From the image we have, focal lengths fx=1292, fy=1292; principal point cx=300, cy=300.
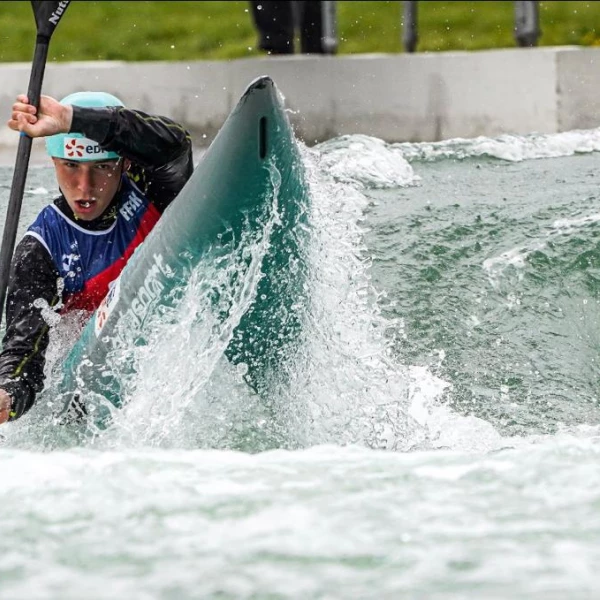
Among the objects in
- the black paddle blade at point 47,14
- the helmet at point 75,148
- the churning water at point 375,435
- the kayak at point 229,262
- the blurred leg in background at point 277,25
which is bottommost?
the churning water at point 375,435

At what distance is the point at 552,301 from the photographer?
5551mm

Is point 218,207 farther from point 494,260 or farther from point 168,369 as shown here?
point 494,260

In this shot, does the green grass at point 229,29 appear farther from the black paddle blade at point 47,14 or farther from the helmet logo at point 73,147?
the helmet logo at point 73,147

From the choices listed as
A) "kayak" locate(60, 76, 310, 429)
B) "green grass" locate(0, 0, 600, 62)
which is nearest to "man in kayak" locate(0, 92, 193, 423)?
"kayak" locate(60, 76, 310, 429)

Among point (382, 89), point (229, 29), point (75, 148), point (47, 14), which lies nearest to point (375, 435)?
point (75, 148)

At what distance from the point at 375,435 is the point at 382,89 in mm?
4010

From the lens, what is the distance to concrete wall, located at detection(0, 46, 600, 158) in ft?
25.4

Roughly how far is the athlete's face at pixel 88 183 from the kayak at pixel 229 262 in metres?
0.23

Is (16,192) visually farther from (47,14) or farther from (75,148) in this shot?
(47,14)

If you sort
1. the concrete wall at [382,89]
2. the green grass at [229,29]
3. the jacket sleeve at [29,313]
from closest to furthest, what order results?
the jacket sleeve at [29,313], the concrete wall at [382,89], the green grass at [229,29]

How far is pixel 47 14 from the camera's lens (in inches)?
180

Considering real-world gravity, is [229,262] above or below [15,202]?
below

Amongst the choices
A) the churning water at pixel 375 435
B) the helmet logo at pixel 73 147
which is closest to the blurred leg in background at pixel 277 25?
the churning water at pixel 375 435

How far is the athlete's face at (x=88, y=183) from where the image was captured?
4.23 metres
